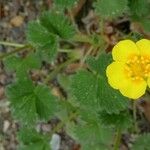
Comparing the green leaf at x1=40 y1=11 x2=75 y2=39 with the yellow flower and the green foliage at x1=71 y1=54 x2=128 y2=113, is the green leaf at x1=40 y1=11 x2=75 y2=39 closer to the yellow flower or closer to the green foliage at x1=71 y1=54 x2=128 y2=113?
the green foliage at x1=71 y1=54 x2=128 y2=113

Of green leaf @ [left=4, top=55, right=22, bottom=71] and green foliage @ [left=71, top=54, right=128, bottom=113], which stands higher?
green foliage @ [left=71, top=54, right=128, bottom=113]

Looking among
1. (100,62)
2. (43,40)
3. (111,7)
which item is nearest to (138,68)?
(100,62)

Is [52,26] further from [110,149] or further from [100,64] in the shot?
[110,149]

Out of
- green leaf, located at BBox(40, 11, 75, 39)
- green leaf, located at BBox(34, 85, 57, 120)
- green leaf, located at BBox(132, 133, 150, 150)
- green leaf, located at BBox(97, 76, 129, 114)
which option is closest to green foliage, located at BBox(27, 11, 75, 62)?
green leaf, located at BBox(40, 11, 75, 39)

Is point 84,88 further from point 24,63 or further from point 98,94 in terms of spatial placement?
point 24,63

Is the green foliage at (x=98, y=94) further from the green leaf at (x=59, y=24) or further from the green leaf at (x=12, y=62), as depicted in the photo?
the green leaf at (x=12, y=62)

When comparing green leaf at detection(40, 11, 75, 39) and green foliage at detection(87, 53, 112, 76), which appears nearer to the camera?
green foliage at detection(87, 53, 112, 76)
